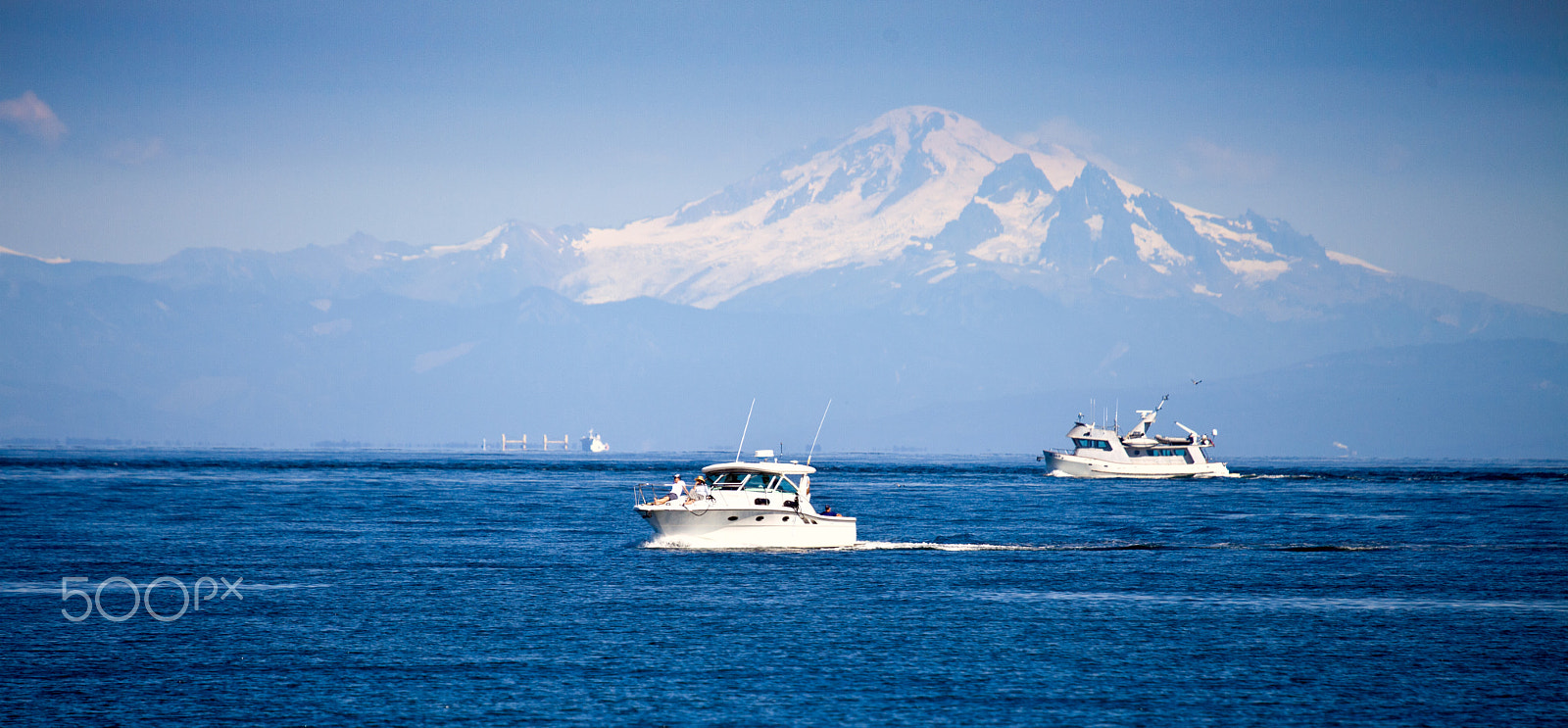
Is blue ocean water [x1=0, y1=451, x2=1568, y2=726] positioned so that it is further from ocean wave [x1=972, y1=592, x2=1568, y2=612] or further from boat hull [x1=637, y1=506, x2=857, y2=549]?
boat hull [x1=637, y1=506, x2=857, y2=549]

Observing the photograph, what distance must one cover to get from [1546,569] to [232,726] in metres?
67.1

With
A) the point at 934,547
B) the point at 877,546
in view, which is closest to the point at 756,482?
the point at 877,546

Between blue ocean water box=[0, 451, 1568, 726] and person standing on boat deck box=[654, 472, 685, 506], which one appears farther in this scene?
person standing on boat deck box=[654, 472, 685, 506]

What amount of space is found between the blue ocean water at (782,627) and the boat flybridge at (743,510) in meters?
1.63

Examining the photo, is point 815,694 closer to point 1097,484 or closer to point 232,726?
point 232,726

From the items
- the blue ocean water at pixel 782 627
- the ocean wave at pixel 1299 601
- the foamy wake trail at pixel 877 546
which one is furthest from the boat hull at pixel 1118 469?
the ocean wave at pixel 1299 601

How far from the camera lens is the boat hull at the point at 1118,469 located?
182 m

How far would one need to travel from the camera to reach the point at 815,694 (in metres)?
37.9

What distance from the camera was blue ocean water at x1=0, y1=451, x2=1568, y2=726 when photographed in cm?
3634

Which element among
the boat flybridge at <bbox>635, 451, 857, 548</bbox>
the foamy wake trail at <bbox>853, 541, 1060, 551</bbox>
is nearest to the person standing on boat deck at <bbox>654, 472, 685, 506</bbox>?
the boat flybridge at <bbox>635, 451, 857, 548</bbox>

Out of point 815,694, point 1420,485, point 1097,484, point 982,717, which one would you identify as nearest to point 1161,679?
point 982,717

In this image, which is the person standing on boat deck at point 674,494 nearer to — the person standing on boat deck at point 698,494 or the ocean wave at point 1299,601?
the person standing on boat deck at point 698,494

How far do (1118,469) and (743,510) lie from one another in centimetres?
12061

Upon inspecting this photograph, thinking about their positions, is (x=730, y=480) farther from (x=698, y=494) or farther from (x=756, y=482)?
(x=698, y=494)
